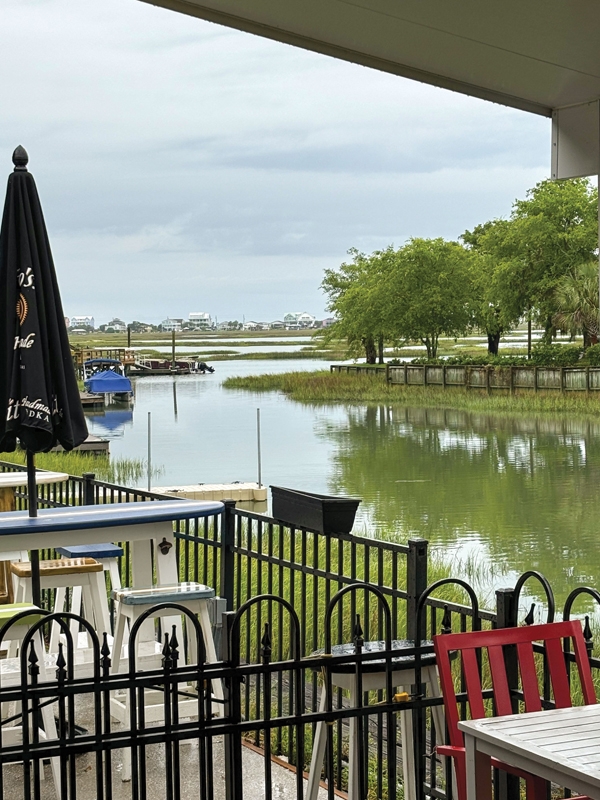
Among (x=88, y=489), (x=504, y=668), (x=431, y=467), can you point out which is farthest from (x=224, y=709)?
(x=431, y=467)

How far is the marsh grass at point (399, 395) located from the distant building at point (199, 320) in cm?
6159

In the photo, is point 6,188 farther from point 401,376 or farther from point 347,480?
point 401,376

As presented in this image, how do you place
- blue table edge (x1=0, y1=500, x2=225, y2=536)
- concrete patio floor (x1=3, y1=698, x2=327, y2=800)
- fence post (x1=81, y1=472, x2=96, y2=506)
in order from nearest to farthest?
concrete patio floor (x1=3, y1=698, x2=327, y2=800)
blue table edge (x1=0, y1=500, x2=225, y2=536)
fence post (x1=81, y1=472, x2=96, y2=506)

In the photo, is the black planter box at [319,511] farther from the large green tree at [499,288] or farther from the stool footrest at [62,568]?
the large green tree at [499,288]

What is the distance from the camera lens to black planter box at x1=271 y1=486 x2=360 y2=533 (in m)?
4.57

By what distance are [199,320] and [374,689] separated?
595 feet

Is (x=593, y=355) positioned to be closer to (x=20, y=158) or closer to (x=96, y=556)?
(x=96, y=556)

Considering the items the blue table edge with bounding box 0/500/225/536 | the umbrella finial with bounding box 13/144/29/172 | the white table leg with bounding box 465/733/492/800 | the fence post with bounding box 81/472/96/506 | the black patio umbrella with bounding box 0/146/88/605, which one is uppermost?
the umbrella finial with bounding box 13/144/29/172

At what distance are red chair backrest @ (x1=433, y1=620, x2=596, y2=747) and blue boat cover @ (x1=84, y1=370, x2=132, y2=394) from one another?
261ft

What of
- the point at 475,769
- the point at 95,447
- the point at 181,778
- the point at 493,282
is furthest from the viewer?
the point at 493,282

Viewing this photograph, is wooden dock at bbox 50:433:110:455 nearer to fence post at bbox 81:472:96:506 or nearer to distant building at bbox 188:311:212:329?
fence post at bbox 81:472:96:506

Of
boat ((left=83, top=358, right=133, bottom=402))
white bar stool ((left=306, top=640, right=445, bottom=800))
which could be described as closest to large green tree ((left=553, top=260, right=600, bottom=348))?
boat ((left=83, top=358, right=133, bottom=402))

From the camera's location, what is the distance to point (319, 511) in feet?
15.1

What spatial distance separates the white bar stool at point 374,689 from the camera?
3254 millimetres
